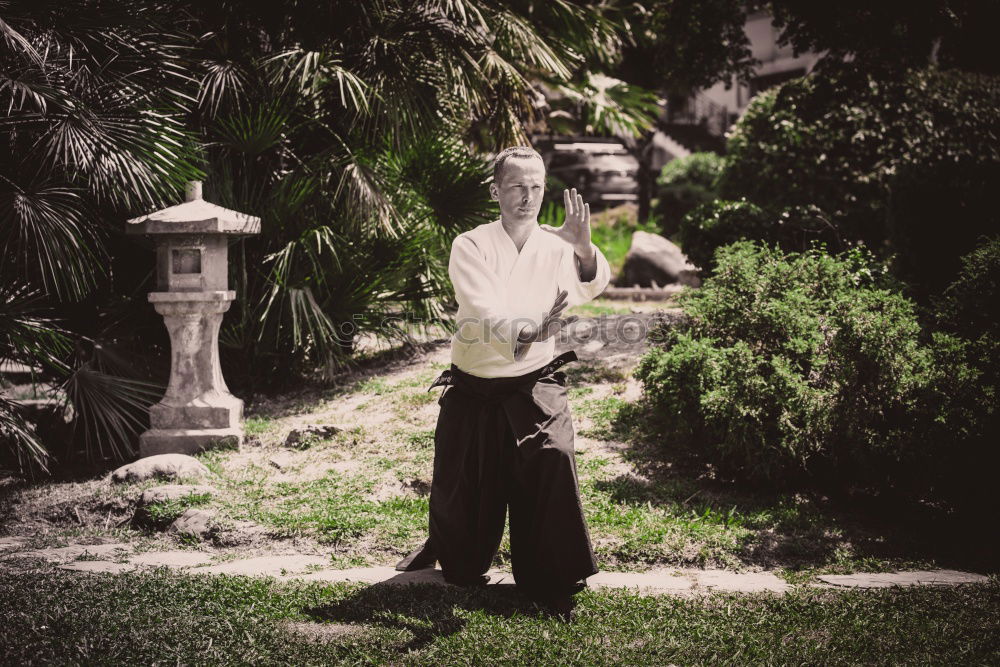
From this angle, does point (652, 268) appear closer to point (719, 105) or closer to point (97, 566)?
point (97, 566)

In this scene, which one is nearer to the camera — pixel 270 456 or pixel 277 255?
pixel 270 456

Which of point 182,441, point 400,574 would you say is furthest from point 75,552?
point 182,441

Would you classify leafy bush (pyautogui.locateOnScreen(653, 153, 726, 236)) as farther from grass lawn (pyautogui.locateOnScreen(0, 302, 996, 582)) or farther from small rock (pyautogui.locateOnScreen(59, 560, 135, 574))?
small rock (pyautogui.locateOnScreen(59, 560, 135, 574))

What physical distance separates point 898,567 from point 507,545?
1.97 metres

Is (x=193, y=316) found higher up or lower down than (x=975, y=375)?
higher up

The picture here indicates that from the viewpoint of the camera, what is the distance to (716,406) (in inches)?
219

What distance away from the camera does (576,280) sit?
157 inches

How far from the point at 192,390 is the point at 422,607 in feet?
12.2

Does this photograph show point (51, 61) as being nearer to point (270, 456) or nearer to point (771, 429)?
point (270, 456)

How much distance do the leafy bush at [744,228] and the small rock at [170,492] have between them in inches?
209

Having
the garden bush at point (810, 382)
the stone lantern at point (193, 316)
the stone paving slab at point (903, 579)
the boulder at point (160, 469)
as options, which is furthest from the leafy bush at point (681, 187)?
the stone paving slab at point (903, 579)

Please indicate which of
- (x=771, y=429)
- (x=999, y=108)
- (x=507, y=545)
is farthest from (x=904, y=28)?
(x=507, y=545)

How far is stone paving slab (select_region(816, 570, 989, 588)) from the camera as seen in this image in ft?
14.3

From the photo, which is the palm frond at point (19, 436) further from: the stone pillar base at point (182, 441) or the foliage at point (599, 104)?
the foliage at point (599, 104)
